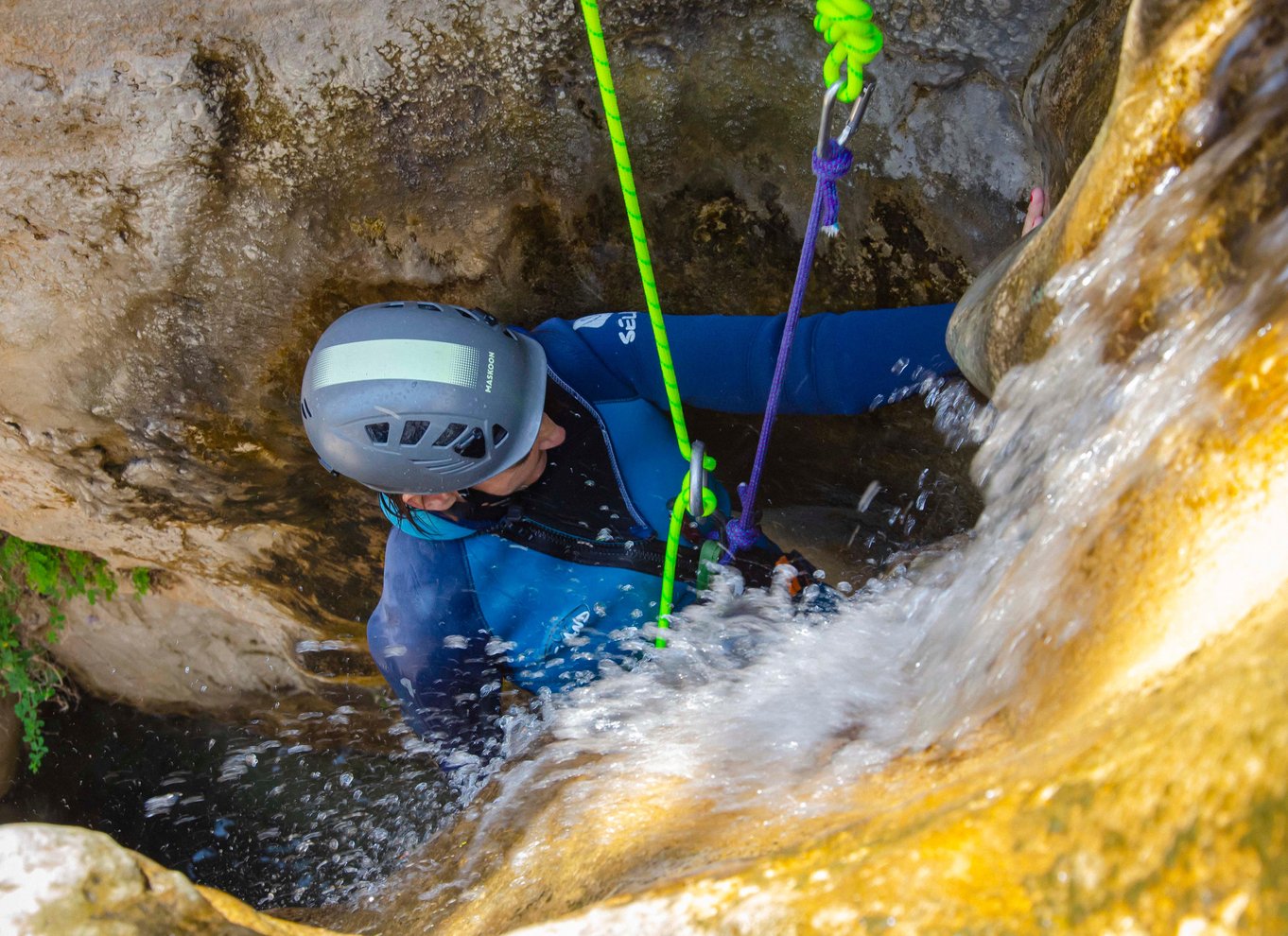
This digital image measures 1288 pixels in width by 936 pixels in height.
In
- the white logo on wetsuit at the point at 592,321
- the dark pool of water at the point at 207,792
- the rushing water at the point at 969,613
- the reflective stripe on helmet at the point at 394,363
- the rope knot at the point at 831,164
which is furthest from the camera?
the dark pool of water at the point at 207,792

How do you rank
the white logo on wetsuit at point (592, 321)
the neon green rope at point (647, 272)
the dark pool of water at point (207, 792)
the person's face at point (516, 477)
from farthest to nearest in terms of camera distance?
the dark pool of water at point (207, 792)
the white logo on wetsuit at point (592, 321)
the person's face at point (516, 477)
the neon green rope at point (647, 272)

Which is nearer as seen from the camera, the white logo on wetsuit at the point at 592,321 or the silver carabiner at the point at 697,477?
the silver carabiner at the point at 697,477

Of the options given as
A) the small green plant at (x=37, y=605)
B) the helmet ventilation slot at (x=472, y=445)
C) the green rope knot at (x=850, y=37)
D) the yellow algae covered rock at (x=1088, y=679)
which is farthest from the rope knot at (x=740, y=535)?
the small green plant at (x=37, y=605)

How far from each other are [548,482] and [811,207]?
102 centimetres

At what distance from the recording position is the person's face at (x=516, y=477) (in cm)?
262

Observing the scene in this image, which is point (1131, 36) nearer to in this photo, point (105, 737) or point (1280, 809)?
point (1280, 809)

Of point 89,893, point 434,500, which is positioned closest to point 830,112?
point 434,500

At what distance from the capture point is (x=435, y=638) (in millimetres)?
2688

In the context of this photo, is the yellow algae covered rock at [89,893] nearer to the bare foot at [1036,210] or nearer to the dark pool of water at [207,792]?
the bare foot at [1036,210]

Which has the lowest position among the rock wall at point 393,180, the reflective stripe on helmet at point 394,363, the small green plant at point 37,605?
the reflective stripe on helmet at point 394,363

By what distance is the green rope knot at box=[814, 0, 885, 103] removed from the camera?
66.6 inches

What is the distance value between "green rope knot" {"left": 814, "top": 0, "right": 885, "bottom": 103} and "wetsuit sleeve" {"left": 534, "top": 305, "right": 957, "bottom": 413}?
80cm

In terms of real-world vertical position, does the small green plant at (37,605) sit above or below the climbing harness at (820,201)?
above

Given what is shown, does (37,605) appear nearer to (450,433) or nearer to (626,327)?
(450,433)
